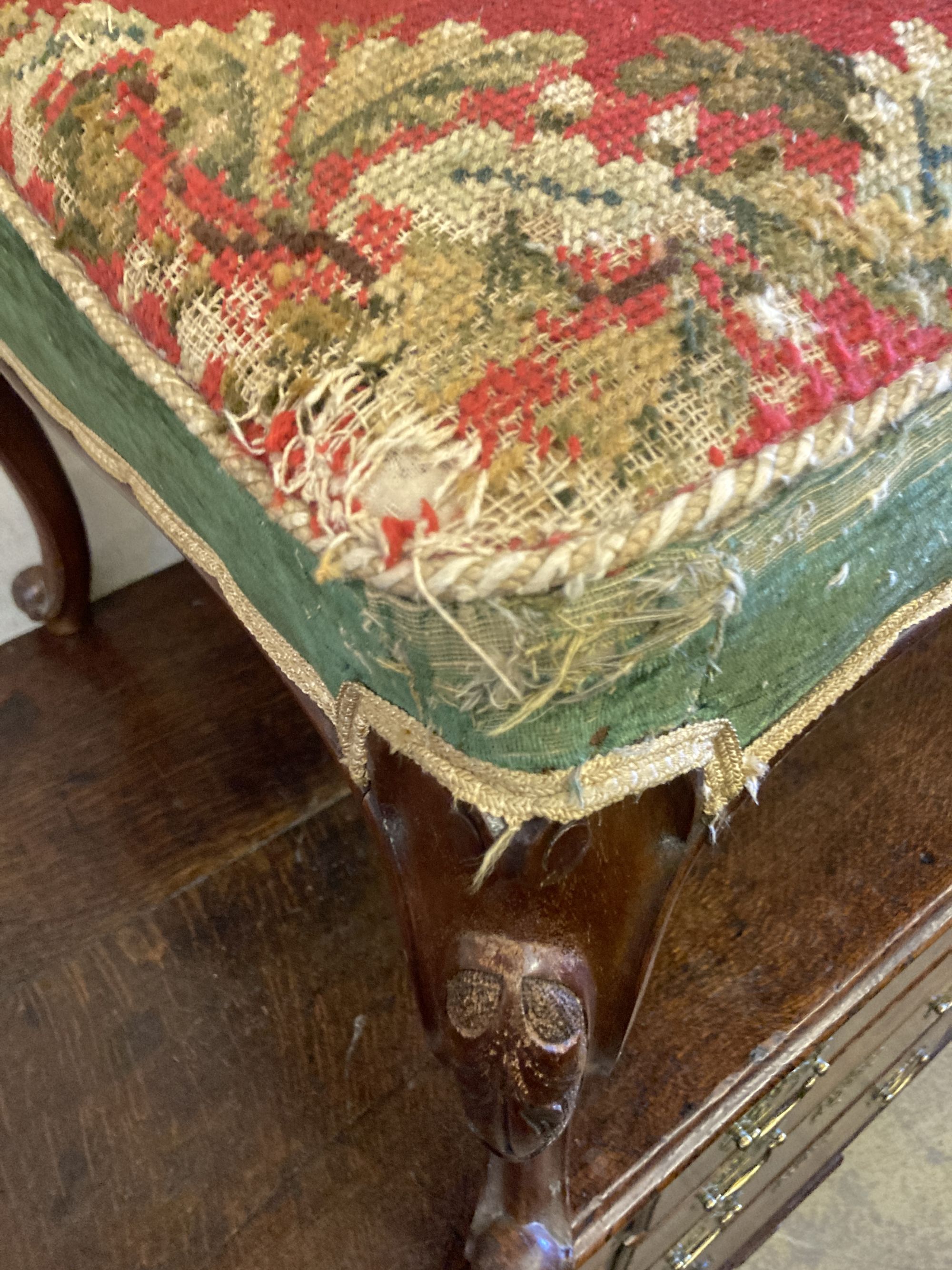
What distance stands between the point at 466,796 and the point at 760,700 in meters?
0.13

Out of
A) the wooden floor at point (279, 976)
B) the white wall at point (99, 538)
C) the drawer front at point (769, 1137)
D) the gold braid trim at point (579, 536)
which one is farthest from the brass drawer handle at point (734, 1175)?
the white wall at point (99, 538)

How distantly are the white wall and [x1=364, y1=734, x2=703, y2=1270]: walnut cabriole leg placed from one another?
2.00ft

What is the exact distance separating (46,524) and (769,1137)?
→ 26.7 inches

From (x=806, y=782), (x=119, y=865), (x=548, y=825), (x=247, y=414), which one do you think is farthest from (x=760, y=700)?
(x=119, y=865)

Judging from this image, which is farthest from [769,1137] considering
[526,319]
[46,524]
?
[46,524]

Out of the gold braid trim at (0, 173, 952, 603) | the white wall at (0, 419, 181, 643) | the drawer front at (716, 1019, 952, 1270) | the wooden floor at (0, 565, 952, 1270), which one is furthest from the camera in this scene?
the white wall at (0, 419, 181, 643)

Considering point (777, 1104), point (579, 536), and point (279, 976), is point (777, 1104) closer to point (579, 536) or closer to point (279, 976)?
point (279, 976)

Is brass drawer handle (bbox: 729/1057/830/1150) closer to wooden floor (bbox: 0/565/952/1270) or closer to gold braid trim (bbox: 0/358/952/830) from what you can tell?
wooden floor (bbox: 0/565/952/1270)

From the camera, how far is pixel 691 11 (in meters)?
0.38

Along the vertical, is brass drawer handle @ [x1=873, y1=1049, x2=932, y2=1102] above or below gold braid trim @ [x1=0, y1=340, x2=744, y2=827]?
below

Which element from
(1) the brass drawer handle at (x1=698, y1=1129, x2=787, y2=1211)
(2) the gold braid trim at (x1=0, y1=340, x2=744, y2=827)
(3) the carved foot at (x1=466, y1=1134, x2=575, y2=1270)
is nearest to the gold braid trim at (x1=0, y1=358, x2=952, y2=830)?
(2) the gold braid trim at (x1=0, y1=340, x2=744, y2=827)

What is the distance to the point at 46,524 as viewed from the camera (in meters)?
0.78

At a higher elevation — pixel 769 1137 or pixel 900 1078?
pixel 769 1137

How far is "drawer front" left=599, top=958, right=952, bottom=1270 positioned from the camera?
1.79ft
